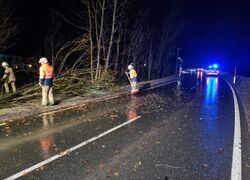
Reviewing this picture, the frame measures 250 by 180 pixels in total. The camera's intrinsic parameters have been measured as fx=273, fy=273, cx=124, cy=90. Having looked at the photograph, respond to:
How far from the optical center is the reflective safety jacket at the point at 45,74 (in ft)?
38.4

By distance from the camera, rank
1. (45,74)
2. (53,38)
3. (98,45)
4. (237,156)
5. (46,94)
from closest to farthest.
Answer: (237,156) → (45,74) → (46,94) → (98,45) → (53,38)

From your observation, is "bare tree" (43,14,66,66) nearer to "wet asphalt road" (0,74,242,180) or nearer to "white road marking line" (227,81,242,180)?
"wet asphalt road" (0,74,242,180)

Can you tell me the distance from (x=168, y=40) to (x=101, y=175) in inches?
1691

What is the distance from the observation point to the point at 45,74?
11.8 metres

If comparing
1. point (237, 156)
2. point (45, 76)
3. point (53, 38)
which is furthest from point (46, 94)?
point (53, 38)

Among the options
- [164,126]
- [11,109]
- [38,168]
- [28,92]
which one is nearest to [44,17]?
[28,92]

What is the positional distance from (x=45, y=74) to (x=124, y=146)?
256 inches

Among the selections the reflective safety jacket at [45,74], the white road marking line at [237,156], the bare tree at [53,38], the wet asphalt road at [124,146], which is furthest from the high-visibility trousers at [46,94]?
the bare tree at [53,38]

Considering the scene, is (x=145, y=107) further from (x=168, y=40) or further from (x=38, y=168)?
(x=168, y=40)

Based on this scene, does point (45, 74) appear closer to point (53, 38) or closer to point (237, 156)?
point (237, 156)

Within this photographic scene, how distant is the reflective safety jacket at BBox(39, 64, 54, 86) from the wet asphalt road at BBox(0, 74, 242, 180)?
189 cm

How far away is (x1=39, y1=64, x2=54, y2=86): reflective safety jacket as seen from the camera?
11695 mm

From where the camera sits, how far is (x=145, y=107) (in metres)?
12.4

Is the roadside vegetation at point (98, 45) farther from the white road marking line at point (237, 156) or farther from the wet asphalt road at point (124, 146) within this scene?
the white road marking line at point (237, 156)
